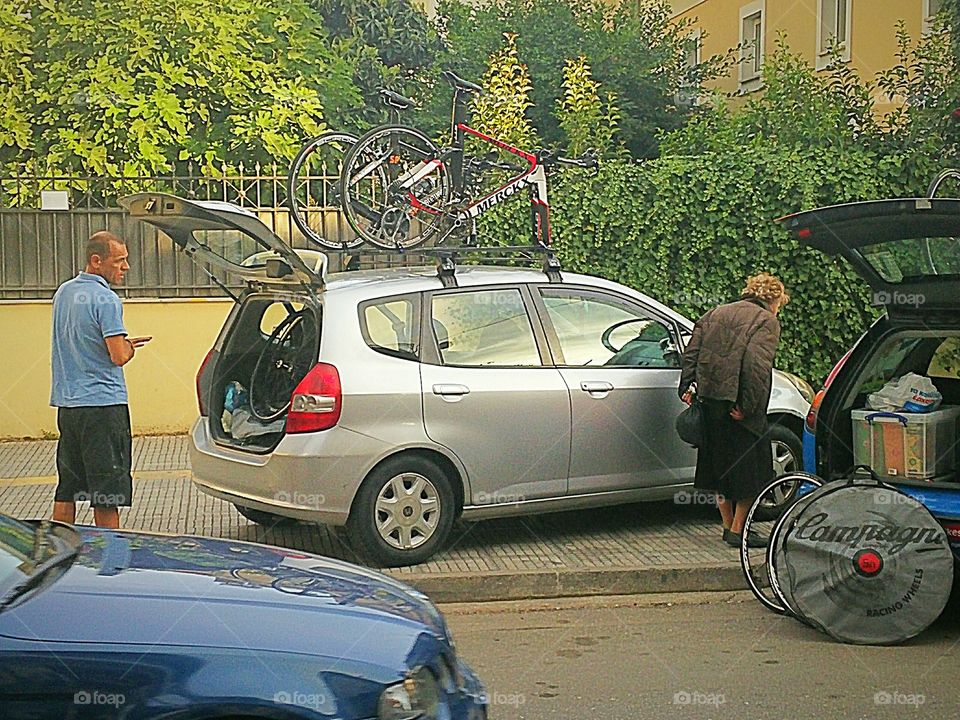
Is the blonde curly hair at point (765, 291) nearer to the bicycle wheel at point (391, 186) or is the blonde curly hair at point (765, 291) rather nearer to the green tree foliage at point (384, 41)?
the bicycle wheel at point (391, 186)

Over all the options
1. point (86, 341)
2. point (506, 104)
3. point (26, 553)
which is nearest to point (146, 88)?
point (506, 104)

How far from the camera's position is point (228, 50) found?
48.3 ft

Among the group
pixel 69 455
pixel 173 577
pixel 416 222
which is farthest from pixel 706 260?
pixel 173 577

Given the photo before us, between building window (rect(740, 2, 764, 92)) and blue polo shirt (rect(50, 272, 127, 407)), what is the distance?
486 inches

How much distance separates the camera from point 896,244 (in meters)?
6.85

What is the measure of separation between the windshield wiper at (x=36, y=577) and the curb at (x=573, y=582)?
11.3 feet

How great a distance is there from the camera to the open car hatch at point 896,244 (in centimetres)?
645

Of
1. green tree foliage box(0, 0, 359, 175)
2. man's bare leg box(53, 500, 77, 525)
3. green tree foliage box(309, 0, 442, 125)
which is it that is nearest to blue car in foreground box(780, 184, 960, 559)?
man's bare leg box(53, 500, 77, 525)

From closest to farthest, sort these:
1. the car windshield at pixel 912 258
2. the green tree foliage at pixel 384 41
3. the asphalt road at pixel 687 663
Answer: the asphalt road at pixel 687 663
the car windshield at pixel 912 258
the green tree foliage at pixel 384 41

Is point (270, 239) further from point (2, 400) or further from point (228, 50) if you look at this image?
point (228, 50)

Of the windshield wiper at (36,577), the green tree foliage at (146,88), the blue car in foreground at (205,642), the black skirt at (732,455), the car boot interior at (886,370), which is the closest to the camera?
the blue car in foreground at (205,642)

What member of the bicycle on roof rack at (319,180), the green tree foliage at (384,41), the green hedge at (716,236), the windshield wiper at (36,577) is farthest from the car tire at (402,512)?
the green tree foliage at (384,41)

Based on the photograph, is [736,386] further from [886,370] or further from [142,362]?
[142,362]

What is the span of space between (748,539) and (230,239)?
3603 millimetres
